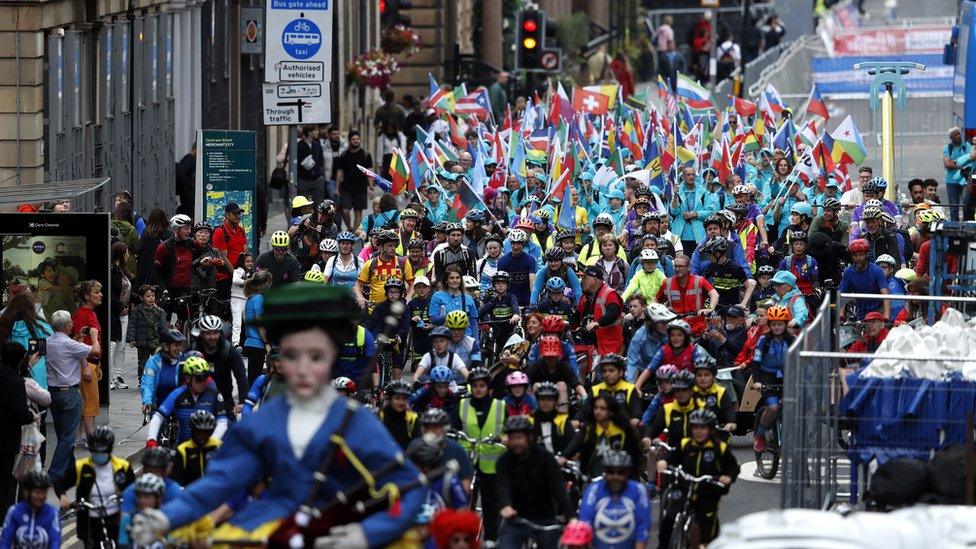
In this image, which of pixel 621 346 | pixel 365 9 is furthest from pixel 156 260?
pixel 365 9

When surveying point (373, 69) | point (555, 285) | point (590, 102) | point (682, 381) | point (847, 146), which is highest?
point (373, 69)

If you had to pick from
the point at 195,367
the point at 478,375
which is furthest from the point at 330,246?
the point at 478,375

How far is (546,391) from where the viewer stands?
15117 mm

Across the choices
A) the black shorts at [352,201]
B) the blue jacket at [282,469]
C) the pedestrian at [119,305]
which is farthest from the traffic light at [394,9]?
the blue jacket at [282,469]

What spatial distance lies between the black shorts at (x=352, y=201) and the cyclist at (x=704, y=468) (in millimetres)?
18693

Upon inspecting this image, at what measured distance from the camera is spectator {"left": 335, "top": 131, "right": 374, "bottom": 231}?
32844mm

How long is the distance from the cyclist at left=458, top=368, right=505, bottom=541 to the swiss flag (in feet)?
65.8

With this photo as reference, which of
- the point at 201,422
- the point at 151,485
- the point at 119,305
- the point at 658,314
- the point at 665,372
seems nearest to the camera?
the point at 151,485

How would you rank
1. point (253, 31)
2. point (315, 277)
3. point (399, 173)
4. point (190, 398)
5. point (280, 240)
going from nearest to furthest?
point (190, 398) → point (315, 277) → point (280, 240) → point (399, 173) → point (253, 31)

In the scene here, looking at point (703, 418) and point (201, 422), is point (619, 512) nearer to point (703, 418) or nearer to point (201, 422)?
point (703, 418)

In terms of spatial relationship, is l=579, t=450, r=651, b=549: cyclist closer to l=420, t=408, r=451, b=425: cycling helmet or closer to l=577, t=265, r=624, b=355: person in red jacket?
l=420, t=408, r=451, b=425: cycling helmet

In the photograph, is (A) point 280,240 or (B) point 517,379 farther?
(A) point 280,240

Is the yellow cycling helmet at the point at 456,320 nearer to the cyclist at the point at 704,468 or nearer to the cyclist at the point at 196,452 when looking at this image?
the cyclist at the point at 704,468

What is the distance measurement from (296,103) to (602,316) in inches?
192
